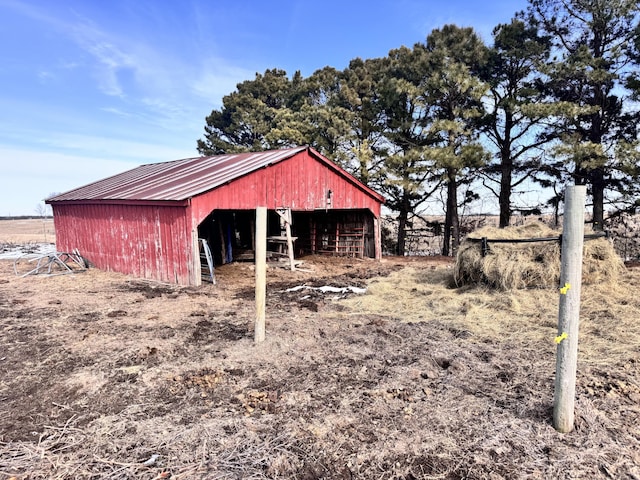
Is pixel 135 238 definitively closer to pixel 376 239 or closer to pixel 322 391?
pixel 376 239

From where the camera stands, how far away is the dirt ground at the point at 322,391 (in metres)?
2.85

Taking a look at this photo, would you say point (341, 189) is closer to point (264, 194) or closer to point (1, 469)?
point (264, 194)

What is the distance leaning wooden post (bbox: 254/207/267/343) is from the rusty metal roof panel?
495 centimetres

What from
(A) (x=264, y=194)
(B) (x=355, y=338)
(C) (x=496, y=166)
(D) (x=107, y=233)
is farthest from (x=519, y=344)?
(C) (x=496, y=166)

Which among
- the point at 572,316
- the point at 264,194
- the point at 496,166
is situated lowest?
the point at 572,316

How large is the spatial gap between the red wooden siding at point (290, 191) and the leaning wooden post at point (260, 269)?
5068 millimetres

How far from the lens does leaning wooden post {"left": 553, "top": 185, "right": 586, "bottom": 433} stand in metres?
2.99

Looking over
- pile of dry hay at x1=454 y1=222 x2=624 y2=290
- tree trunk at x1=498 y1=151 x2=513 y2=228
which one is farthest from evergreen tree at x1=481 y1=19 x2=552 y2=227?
pile of dry hay at x1=454 y1=222 x2=624 y2=290

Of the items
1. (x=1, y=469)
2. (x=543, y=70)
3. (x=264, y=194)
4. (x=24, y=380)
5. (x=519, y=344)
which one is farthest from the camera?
(x=543, y=70)

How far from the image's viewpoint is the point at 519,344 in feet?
16.8

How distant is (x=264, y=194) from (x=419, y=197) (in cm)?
1031

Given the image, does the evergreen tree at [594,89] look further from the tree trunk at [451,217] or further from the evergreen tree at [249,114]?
the evergreen tree at [249,114]

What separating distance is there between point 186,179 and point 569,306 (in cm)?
1126

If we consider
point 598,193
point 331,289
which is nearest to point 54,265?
point 331,289
